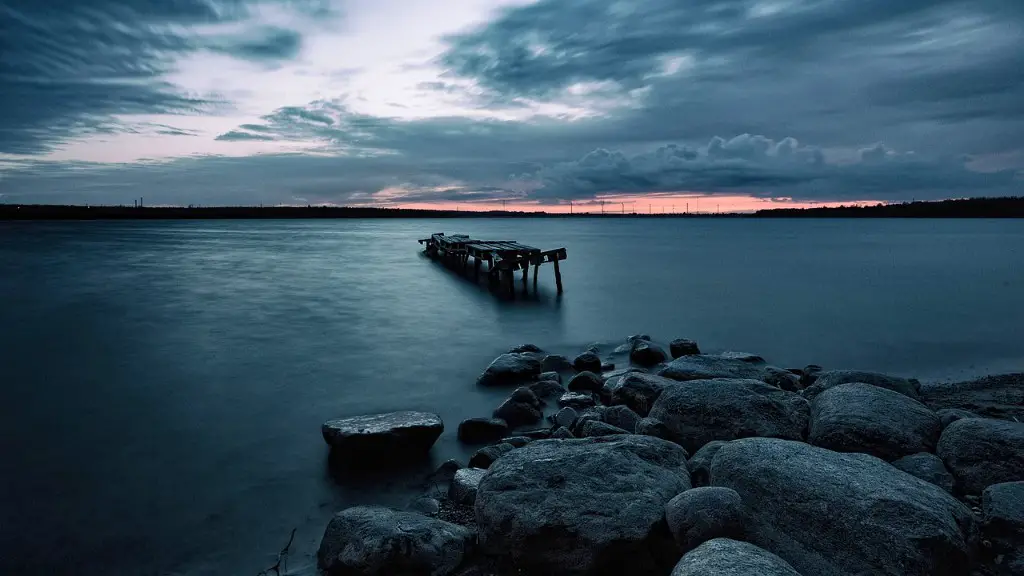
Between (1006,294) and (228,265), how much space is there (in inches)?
1359

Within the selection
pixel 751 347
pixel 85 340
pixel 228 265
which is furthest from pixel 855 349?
pixel 228 265

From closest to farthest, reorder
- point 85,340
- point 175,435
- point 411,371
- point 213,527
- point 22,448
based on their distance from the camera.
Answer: point 213,527 → point 22,448 → point 175,435 → point 411,371 → point 85,340

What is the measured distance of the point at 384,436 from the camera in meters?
6.29

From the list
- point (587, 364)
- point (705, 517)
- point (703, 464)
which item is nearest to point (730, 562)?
point (705, 517)

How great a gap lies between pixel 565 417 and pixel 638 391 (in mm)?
1095

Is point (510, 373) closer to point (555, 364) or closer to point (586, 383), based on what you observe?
point (555, 364)

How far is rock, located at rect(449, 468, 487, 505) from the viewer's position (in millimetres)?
5121

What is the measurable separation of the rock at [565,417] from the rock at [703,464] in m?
2.12

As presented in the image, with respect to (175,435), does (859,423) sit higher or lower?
higher

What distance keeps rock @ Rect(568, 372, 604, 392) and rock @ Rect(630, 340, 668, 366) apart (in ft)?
7.17

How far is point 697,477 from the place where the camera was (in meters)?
4.79

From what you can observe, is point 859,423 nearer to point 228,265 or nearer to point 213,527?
point 213,527

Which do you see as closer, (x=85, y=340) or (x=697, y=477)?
(x=697, y=477)

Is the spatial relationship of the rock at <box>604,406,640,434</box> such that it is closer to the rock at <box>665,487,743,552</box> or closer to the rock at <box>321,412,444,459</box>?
the rock at <box>321,412,444,459</box>
